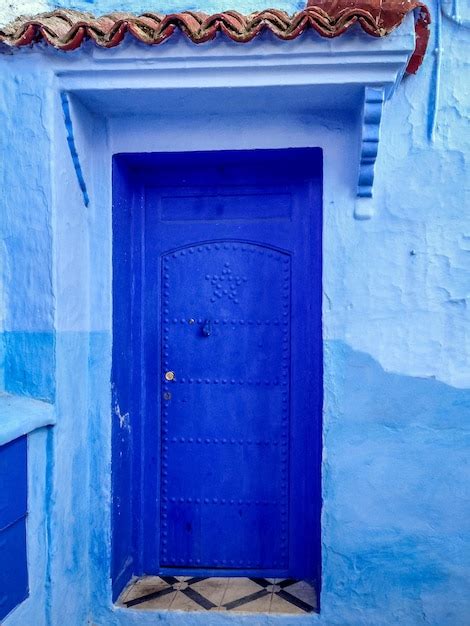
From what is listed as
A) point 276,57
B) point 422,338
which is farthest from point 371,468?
point 276,57

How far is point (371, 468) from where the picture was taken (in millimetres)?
3432

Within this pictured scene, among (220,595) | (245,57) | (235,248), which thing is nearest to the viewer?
(245,57)

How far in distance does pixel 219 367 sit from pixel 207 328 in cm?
23

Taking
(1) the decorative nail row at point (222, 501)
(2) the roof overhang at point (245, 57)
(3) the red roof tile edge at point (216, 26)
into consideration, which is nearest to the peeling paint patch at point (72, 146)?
(2) the roof overhang at point (245, 57)

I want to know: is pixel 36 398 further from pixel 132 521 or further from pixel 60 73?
pixel 60 73

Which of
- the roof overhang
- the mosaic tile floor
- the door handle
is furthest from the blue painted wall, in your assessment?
the door handle

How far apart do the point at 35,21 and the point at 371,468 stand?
259 centimetres

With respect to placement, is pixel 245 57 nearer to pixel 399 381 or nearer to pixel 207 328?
pixel 207 328

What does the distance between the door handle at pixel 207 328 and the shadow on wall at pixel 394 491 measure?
0.73m

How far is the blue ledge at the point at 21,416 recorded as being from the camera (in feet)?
9.11

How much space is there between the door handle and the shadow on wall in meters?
0.73

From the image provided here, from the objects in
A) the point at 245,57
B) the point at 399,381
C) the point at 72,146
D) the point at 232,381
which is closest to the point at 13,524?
the point at 232,381

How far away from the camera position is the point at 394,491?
3.42 metres

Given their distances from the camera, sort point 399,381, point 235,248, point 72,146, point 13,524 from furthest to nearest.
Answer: point 235,248
point 399,381
point 72,146
point 13,524
